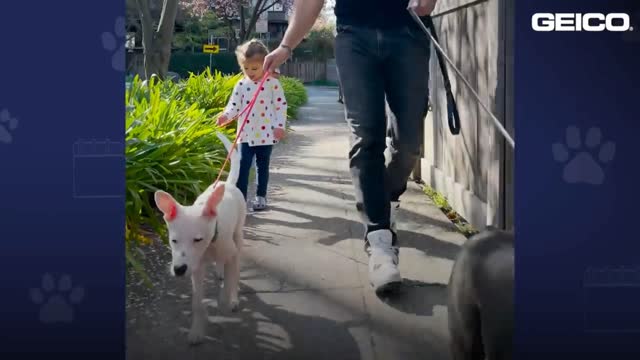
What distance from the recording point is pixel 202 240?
264cm

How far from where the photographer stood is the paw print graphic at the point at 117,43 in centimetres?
185

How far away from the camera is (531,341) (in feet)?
6.48

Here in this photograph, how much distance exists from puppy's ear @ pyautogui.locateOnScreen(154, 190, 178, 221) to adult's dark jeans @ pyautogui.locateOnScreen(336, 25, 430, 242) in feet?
3.42

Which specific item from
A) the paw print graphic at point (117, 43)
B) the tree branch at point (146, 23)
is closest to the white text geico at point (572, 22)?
the paw print graphic at point (117, 43)

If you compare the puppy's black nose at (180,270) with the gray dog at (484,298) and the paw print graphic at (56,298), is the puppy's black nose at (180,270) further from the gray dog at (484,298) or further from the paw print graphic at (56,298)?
the gray dog at (484,298)

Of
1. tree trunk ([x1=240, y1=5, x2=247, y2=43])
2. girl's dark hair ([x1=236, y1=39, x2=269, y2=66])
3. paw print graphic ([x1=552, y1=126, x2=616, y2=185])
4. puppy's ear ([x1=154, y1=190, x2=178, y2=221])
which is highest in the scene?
tree trunk ([x1=240, y1=5, x2=247, y2=43])

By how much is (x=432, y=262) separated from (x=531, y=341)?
177cm

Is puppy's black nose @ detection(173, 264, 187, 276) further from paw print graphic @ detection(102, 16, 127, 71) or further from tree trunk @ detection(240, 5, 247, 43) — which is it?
tree trunk @ detection(240, 5, 247, 43)

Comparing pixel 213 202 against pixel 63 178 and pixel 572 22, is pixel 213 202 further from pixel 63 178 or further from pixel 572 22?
pixel 572 22

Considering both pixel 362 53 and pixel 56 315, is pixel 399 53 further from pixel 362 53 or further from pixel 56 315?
pixel 56 315

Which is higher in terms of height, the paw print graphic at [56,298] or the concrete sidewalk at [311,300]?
the paw print graphic at [56,298]

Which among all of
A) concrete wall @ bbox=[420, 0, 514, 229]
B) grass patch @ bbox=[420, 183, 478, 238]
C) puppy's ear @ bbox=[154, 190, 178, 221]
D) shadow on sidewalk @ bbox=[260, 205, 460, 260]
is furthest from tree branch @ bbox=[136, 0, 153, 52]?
puppy's ear @ bbox=[154, 190, 178, 221]

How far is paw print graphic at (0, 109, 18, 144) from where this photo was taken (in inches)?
73.7

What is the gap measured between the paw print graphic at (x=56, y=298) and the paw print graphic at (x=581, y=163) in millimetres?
1205
